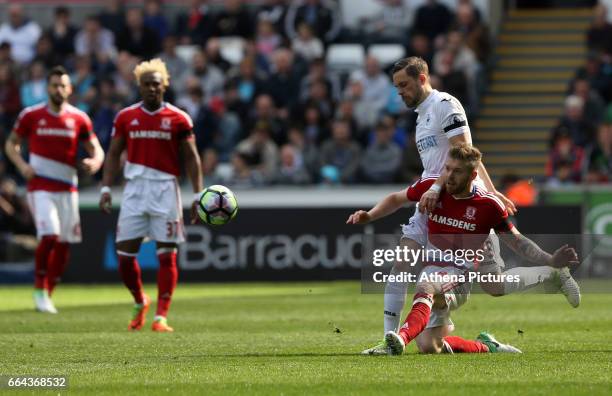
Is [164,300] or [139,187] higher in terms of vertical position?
[139,187]

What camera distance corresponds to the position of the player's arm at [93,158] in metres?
15.5

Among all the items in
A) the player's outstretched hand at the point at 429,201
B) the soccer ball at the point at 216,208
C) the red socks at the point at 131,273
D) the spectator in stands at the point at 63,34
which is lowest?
the red socks at the point at 131,273

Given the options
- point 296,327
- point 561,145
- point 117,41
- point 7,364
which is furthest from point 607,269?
point 7,364

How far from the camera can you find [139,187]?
542 inches

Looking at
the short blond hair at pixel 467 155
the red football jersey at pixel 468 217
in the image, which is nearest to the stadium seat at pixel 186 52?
the red football jersey at pixel 468 217

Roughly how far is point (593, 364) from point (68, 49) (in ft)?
62.6

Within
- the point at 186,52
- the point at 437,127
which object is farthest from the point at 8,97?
the point at 437,127

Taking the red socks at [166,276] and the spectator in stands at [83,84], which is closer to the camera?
the red socks at [166,276]

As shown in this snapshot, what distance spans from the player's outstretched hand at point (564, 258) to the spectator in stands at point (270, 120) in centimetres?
1389

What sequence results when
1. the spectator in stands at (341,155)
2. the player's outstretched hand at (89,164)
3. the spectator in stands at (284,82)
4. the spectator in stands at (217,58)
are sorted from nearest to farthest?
the player's outstretched hand at (89,164)
the spectator in stands at (341,155)
the spectator in stands at (284,82)
the spectator in stands at (217,58)

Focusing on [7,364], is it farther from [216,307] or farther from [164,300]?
[216,307]

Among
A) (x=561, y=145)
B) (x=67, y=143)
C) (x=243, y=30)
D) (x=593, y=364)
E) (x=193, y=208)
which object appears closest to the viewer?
(x=593, y=364)

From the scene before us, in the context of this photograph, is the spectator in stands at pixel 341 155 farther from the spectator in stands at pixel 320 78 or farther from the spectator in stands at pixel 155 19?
the spectator in stands at pixel 155 19

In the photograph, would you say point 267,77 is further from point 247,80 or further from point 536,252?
point 536,252
